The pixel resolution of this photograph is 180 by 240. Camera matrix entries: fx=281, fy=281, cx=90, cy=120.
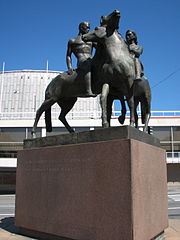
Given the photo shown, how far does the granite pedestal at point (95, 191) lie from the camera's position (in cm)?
514

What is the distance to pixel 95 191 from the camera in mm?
5512

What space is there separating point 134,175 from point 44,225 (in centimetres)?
254

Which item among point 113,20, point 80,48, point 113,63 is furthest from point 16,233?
point 113,20

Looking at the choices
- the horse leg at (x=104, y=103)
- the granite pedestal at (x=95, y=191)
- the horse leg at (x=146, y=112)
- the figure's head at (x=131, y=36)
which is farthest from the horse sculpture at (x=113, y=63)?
the granite pedestal at (x=95, y=191)

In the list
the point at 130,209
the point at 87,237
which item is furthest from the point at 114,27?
the point at 87,237

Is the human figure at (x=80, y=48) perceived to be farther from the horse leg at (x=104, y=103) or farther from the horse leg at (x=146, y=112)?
the horse leg at (x=146, y=112)

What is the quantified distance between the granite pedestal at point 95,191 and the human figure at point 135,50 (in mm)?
1982

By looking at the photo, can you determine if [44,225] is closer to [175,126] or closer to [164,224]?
[164,224]

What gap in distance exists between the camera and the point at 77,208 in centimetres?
573

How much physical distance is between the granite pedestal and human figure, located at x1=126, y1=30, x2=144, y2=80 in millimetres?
1982

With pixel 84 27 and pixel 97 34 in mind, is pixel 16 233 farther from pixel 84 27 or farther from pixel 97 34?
pixel 84 27

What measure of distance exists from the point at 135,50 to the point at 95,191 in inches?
151

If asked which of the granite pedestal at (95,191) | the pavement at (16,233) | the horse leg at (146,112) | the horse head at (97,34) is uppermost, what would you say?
the horse head at (97,34)

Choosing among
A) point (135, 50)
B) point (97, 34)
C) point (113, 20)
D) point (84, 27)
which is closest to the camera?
point (113, 20)
